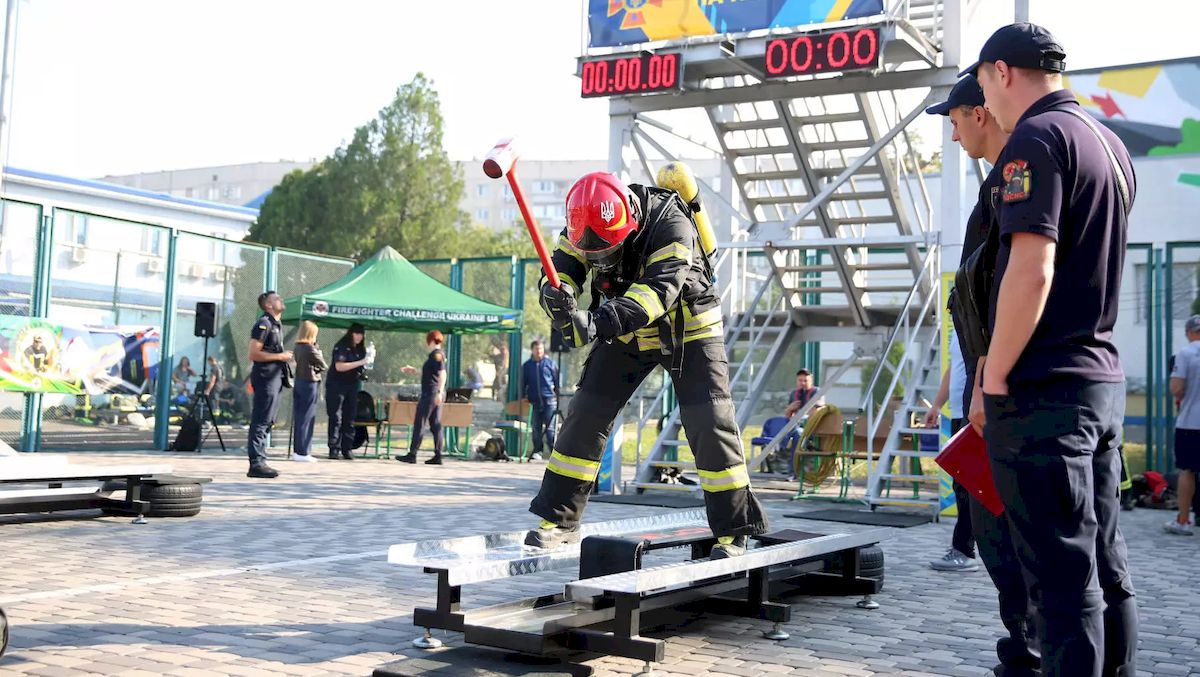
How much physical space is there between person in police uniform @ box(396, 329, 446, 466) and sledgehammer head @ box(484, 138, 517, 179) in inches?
492

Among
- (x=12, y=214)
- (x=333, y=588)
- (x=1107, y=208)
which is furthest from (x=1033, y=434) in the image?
(x=12, y=214)

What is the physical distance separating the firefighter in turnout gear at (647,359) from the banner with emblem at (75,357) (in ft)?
38.2

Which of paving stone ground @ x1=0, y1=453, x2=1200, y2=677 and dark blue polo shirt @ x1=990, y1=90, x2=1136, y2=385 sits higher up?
dark blue polo shirt @ x1=990, y1=90, x2=1136, y2=385

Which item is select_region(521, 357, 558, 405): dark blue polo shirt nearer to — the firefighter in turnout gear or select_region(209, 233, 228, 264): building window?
select_region(209, 233, 228, 264): building window

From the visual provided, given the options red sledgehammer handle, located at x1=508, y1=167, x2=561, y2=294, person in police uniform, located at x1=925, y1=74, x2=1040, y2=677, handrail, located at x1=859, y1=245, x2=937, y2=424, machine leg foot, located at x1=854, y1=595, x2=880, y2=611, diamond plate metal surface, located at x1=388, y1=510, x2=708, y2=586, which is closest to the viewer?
person in police uniform, located at x1=925, y1=74, x2=1040, y2=677

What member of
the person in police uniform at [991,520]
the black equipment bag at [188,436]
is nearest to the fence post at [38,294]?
the black equipment bag at [188,436]

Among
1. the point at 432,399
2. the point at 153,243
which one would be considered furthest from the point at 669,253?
the point at 153,243

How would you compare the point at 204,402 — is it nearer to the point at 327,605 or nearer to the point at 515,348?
the point at 515,348

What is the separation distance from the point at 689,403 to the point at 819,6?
7.47 meters

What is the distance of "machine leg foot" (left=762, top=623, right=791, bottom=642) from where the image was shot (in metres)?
5.25

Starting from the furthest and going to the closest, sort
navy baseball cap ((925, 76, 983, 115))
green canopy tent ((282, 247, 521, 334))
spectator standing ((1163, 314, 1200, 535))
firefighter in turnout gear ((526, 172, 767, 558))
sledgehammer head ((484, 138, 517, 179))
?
green canopy tent ((282, 247, 521, 334)), spectator standing ((1163, 314, 1200, 535)), firefighter in turnout gear ((526, 172, 767, 558)), sledgehammer head ((484, 138, 517, 179)), navy baseball cap ((925, 76, 983, 115))

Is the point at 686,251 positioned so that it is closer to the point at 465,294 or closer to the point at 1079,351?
the point at 1079,351

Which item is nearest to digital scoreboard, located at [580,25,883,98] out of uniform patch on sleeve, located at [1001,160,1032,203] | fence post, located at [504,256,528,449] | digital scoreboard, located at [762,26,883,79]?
digital scoreboard, located at [762,26,883,79]

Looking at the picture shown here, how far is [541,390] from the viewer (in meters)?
18.2
